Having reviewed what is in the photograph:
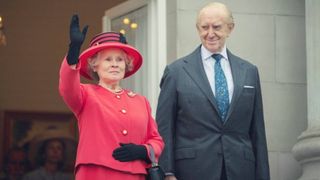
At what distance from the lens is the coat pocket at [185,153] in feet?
24.0

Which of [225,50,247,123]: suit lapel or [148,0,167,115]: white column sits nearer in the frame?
[225,50,247,123]: suit lapel

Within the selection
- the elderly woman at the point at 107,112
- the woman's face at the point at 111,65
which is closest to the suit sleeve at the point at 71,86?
the elderly woman at the point at 107,112

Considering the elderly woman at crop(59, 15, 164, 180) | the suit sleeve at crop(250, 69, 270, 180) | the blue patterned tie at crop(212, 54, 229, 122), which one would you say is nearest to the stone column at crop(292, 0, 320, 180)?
the suit sleeve at crop(250, 69, 270, 180)

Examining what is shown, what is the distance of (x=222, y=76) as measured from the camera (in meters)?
7.52

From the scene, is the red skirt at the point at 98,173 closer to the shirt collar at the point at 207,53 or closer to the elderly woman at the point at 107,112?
the elderly woman at the point at 107,112

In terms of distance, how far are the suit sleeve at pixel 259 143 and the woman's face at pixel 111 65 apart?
1.45 metres

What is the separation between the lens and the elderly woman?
6.15 m

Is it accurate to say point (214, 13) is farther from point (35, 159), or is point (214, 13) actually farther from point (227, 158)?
point (35, 159)

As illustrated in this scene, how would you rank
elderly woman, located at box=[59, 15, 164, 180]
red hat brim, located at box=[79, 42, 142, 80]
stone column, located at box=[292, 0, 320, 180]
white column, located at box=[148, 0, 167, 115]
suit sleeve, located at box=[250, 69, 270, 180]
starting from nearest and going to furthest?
1. elderly woman, located at box=[59, 15, 164, 180]
2. red hat brim, located at box=[79, 42, 142, 80]
3. suit sleeve, located at box=[250, 69, 270, 180]
4. stone column, located at box=[292, 0, 320, 180]
5. white column, located at box=[148, 0, 167, 115]

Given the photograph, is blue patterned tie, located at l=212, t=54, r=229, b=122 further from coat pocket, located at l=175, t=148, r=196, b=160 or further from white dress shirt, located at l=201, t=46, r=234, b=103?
coat pocket, located at l=175, t=148, r=196, b=160

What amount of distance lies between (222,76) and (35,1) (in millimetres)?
7405

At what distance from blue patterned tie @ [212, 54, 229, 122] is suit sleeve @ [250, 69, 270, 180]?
256 millimetres

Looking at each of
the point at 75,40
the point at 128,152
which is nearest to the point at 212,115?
the point at 128,152

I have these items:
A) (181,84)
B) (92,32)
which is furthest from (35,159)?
(181,84)
